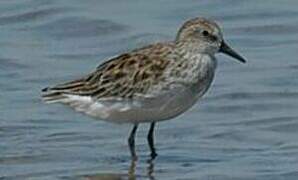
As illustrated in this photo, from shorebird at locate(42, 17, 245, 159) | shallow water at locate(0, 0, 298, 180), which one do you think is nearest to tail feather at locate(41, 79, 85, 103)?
shorebird at locate(42, 17, 245, 159)

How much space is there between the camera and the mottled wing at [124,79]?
9.55 metres

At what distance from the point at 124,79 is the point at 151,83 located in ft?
0.80

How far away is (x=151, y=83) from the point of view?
949cm

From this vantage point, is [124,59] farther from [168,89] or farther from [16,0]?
[16,0]

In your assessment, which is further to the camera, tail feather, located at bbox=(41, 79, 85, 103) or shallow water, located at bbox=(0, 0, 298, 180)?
tail feather, located at bbox=(41, 79, 85, 103)

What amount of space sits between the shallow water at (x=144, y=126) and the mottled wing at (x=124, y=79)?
40 cm

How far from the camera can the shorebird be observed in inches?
373

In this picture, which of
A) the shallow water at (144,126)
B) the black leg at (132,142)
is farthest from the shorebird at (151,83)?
the shallow water at (144,126)

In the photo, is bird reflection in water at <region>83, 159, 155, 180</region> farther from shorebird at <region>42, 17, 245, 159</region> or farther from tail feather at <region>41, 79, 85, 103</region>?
tail feather at <region>41, 79, 85, 103</region>

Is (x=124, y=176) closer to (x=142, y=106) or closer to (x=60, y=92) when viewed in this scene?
(x=142, y=106)

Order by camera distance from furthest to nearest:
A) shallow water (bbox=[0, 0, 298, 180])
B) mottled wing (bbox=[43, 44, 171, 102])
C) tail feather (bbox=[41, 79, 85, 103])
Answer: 1. tail feather (bbox=[41, 79, 85, 103])
2. mottled wing (bbox=[43, 44, 171, 102])
3. shallow water (bbox=[0, 0, 298, 180])

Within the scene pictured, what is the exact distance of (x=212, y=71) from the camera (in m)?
9.67

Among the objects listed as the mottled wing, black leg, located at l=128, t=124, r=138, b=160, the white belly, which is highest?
the mottled wing

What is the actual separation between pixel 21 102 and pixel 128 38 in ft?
7.24
